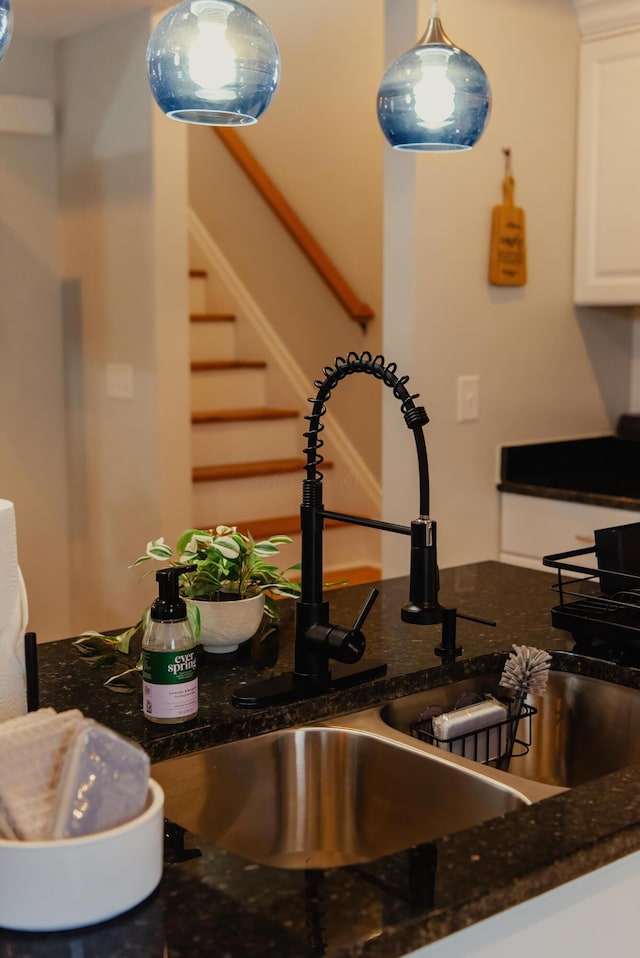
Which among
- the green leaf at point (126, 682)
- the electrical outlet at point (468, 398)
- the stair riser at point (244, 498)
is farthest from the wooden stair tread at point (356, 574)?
the green leaf at point (126, 682)

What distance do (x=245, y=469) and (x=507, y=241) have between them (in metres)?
1.70

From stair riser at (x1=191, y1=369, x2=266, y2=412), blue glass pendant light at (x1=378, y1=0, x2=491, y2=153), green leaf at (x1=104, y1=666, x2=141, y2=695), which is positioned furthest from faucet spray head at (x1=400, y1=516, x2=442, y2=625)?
stair riser at (x1=191, y1=369, x2=266, y2=412)

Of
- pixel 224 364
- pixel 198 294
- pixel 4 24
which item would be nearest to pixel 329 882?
pixel 4 24

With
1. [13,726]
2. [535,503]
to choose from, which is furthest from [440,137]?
[535,503]

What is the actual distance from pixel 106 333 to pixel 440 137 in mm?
2476

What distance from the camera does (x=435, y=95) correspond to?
1788 millimetres

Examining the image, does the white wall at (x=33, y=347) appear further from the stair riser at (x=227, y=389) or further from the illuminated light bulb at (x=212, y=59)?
the illuminated light bulb at (x=212, y=59)

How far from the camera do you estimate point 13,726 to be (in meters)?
1.06

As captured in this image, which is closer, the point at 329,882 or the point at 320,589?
the point at 329,882

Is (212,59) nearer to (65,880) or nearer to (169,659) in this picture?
(169,659)

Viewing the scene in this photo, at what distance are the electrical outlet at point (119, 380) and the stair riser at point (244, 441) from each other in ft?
1.80

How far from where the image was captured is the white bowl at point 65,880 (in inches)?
36.3

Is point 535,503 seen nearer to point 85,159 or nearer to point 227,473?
point 227,473

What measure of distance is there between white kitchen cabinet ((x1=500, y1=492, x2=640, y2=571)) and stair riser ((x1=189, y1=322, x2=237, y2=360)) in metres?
2.24
